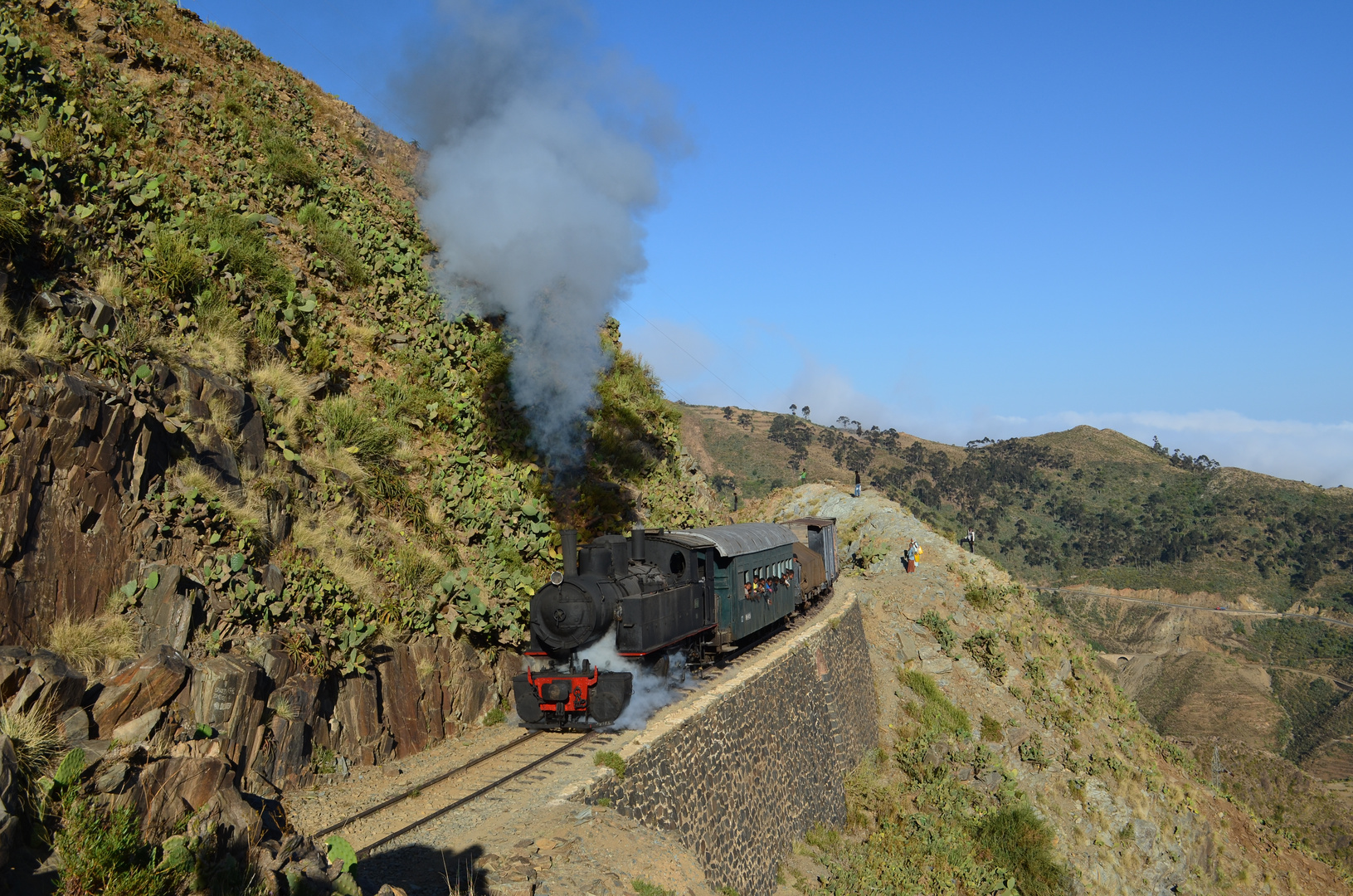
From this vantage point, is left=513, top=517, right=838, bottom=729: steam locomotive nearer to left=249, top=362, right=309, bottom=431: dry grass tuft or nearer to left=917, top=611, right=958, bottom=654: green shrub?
left=249, top=362, right=309, bottom=431: dry grass tuft

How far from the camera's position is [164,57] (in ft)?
63.3

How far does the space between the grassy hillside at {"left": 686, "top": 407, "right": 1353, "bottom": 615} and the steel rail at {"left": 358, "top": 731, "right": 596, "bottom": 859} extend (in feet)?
191

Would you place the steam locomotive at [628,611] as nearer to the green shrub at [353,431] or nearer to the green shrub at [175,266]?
the green shrub at [353,431]

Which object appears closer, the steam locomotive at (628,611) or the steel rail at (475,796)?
the steel rail at (475,796)

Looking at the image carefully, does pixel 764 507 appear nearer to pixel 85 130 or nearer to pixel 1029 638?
pixel 1029 638

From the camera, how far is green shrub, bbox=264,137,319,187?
19625 millimetres

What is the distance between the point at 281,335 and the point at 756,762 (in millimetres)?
11945

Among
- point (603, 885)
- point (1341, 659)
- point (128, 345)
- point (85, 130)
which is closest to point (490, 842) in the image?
point (603, 885)

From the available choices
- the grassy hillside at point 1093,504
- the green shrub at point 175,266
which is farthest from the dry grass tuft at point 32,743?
the grassy hillside at point 1093,504

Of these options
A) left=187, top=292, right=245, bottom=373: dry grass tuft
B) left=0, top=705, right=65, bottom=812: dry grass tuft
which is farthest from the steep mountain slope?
left=187, top=292, right=245, bottom=373: dry grass tuft

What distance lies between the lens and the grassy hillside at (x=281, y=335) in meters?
10.6

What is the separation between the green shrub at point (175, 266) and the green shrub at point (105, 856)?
9.54 meters

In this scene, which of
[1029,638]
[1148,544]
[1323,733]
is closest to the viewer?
[1029,638]

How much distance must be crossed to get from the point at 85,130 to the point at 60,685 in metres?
12.2
